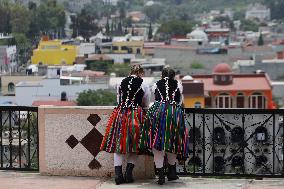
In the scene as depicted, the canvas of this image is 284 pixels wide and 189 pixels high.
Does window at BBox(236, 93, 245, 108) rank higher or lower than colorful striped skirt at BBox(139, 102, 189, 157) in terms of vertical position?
lower

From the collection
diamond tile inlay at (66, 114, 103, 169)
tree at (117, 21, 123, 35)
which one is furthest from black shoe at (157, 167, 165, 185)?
tree at (117, 21, 123, 35)

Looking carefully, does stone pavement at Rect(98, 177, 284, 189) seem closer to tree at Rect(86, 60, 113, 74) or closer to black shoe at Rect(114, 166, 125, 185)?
black shoe at Rect(114, 166, 125, 185)

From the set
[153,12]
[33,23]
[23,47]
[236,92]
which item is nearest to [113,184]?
[236,92]

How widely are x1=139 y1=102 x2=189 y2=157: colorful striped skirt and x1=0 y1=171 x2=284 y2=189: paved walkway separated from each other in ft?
0.84

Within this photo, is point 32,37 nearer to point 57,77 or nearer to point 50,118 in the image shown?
point 57,77

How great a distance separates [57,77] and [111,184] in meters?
37.5

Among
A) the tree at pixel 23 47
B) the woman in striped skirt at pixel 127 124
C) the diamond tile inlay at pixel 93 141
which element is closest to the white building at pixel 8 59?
the tree at pixel 23 47

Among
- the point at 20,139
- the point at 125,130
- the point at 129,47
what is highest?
the point at 129,47

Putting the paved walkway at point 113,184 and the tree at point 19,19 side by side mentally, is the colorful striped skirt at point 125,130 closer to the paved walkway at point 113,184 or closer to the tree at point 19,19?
the paved walkway at point 113,184

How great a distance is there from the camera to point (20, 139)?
664 cm

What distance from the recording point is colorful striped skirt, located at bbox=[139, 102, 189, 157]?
5.96 meters

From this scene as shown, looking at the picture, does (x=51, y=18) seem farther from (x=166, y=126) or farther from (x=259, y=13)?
(x=166, y=126)

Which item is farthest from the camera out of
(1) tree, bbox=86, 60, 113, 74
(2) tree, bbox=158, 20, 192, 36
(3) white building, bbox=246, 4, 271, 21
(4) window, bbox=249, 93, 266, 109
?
(3) white building, bbox=246, 4, 271, 21

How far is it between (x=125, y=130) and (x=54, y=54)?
185 feet
